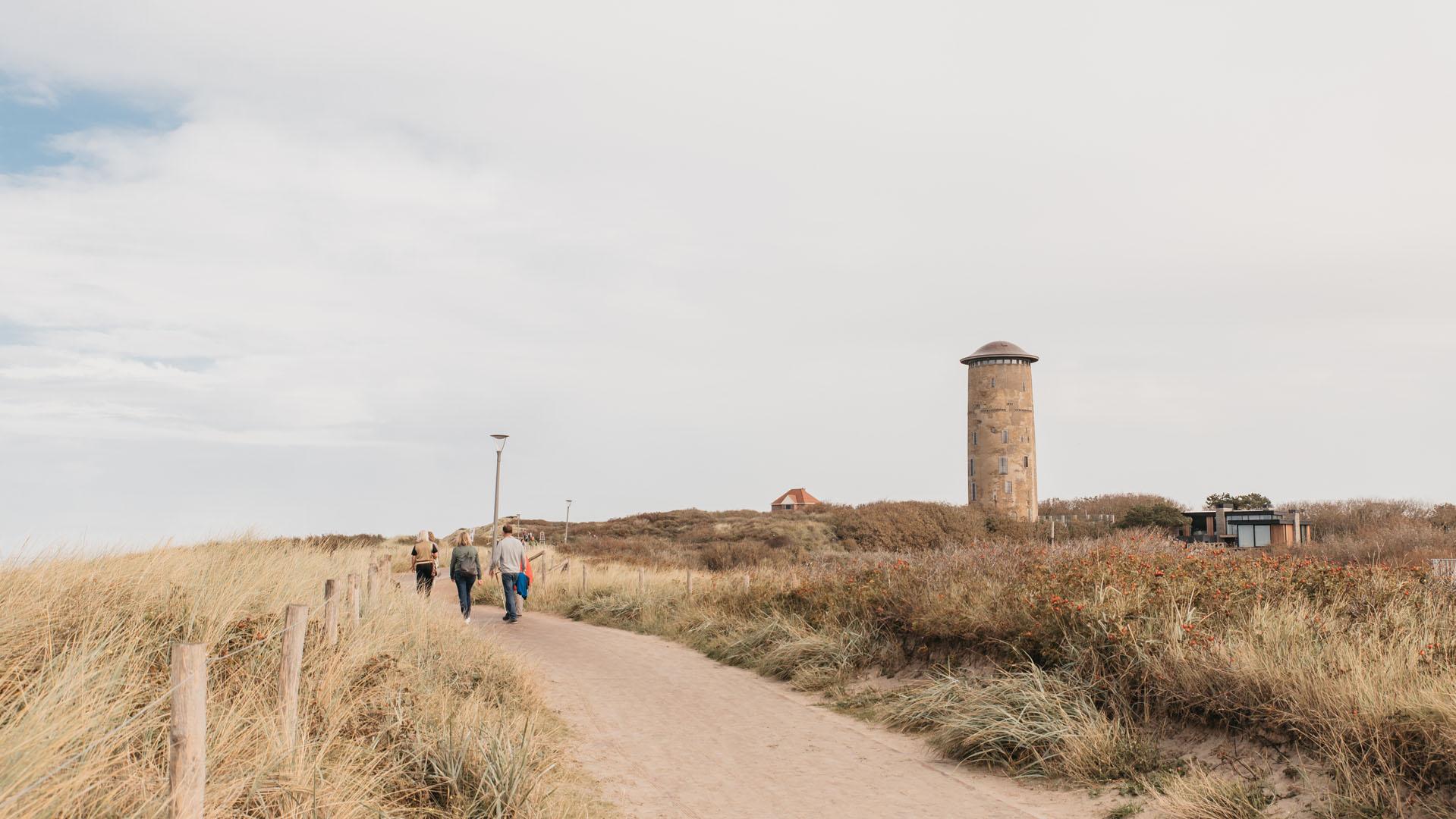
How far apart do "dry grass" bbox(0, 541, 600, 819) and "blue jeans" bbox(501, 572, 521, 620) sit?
797 cm

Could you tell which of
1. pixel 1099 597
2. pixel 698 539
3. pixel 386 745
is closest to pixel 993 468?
pixel 698 539

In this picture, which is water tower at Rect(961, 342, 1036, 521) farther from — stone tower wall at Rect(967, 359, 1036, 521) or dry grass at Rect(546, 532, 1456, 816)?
dry grass at Rect(546, 532, 1456, 816)

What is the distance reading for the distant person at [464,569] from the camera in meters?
16.7

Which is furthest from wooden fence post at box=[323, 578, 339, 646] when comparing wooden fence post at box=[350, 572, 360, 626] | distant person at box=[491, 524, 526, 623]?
distant person at box=[491, 524, 526, 623]

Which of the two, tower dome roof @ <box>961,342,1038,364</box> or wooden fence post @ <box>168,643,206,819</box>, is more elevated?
tower dome roof @ <box>961,342,1038,364</box>

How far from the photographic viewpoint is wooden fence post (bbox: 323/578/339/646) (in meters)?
8.45

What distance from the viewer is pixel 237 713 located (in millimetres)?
6289

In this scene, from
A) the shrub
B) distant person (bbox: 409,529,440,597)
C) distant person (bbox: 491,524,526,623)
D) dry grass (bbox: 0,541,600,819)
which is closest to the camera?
dry grass (bbox: 0,541,600,819)

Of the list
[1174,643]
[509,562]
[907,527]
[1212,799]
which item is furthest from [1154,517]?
[1212,799]

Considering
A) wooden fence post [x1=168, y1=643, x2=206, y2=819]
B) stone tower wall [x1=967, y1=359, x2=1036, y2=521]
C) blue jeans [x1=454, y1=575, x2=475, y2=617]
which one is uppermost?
stone tower wall [x1=967, y1=359, x2=1036, y2=521]

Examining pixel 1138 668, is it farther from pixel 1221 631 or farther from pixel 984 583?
pixel 984 583

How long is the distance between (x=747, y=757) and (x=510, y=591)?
1022 centimetres

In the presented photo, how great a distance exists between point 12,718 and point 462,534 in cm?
1200

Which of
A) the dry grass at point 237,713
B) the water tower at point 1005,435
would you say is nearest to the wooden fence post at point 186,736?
the dry grass at point 237,713
